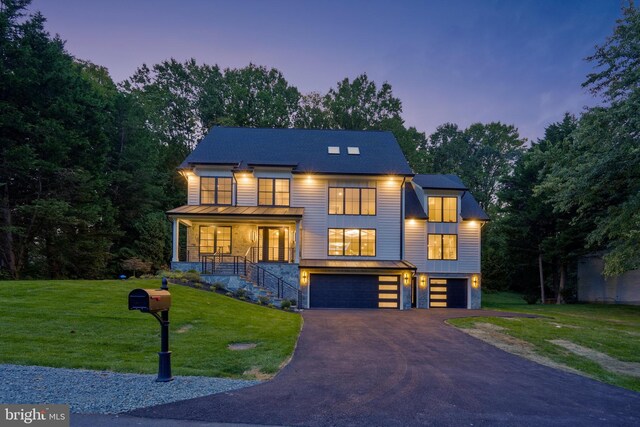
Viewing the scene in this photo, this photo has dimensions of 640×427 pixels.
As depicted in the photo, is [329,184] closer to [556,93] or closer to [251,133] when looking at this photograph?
[251,133]

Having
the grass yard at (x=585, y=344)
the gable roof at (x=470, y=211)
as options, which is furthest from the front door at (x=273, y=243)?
the gable roof at (x=470, y=211)

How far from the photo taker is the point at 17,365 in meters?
7.18

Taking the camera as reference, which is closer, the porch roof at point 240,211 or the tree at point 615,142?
the tree at point 615,142

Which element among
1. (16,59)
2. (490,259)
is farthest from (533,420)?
(490,259)

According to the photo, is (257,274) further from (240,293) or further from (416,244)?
(416,244)

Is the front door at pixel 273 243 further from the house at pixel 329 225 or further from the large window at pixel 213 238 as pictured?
the large window at pixel 213 238

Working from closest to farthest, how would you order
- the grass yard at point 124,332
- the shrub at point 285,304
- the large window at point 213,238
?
the grass yard at point 124,332 → the shrub at point 285,304 → the large window at point 213,238

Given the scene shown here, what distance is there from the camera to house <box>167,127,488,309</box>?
70.6 feet

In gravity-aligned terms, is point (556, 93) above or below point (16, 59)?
above

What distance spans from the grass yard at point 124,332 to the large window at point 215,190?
27.1 ft

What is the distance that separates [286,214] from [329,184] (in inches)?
152

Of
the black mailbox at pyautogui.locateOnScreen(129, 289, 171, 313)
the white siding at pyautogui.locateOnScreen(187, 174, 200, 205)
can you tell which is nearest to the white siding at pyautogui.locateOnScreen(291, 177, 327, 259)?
the white siding at pyautogui.locateOnScreen(187, 174, 200, 205)

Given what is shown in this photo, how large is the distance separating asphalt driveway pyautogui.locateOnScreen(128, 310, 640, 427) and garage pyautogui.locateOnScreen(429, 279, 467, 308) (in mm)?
13573

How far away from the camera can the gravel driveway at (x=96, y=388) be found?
546 cm
